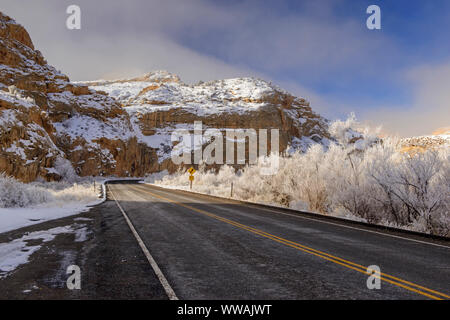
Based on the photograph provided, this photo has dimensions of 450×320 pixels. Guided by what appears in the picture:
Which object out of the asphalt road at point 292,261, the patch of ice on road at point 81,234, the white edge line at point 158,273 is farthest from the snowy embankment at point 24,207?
the white edge line at point 158,273

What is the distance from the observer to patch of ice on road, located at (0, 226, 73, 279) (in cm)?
552

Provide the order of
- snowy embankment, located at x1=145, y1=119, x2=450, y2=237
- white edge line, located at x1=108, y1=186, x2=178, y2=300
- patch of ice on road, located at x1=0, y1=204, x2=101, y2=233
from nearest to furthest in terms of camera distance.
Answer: white edge line, located at x1=108, y1=186, x2=178, y2=300
snowy embankment, located at x1=145, y1=119, x2=450, y2=237
patch of ice on road, located at x1=0, y1=204, x2=101, y2=233

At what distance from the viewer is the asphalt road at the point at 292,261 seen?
4242mm

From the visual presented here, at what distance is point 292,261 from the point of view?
228 inches

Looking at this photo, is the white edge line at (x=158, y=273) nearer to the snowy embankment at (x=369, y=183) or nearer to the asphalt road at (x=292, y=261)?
the asphalt road at (x=292, y=261)

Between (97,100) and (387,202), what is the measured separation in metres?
83.7

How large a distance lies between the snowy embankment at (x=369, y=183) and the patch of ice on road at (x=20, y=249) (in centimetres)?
1060

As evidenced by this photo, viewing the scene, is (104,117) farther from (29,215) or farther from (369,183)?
(369,183)

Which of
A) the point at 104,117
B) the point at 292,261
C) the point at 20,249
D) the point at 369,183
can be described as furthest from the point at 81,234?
the point at 104,117

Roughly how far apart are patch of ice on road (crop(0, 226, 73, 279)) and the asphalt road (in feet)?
8.21

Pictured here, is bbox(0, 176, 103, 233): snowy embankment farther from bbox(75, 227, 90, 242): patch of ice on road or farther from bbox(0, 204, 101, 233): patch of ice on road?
bbox(75, 227, 90, 242): patch of ice on road

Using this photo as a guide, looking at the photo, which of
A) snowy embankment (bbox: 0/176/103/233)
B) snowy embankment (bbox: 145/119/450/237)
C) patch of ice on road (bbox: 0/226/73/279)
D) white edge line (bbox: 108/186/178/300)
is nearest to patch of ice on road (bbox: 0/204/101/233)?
snowy embankment (bbox: 0/176/103/233)

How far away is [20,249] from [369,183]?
11.8 metres
